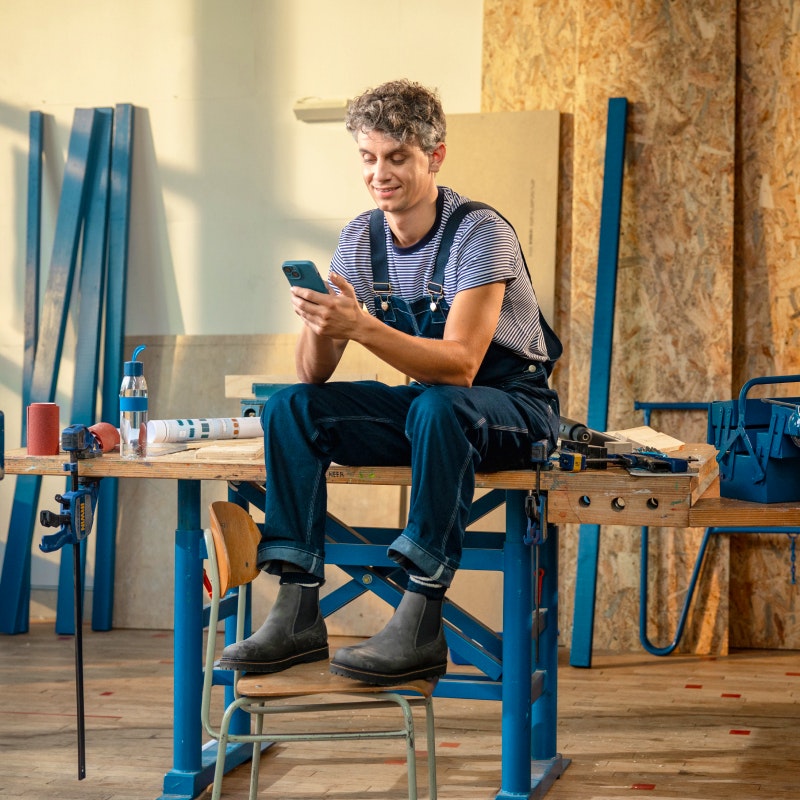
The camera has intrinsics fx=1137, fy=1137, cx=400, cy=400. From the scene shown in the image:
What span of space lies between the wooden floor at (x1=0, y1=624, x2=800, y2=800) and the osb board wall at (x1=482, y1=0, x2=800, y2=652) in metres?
0.32

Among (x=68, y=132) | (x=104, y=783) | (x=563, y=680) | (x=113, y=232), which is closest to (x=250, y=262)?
(x=113, y=232)

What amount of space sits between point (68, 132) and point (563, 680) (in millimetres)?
3248

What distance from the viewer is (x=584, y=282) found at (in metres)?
4.67

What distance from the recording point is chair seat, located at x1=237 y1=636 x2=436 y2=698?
2.25 meters

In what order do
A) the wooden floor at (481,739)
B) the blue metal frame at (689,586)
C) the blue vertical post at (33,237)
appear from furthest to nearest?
the blue vertical post at (33,237) < the blue metal frame at (689,586) < the wooden floor at (481,739)

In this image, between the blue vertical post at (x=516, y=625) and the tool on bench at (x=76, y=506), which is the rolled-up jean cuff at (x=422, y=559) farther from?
the tool on bench at (x=76, y=506)

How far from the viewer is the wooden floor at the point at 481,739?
3072 millimetres

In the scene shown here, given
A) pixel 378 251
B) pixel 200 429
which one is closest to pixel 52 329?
pixel 200 429

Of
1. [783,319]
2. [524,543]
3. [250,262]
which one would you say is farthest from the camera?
[250,262]

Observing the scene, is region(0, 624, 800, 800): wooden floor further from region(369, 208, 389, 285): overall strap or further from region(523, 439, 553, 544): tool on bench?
region(369, 208, 389, 285): overall strap

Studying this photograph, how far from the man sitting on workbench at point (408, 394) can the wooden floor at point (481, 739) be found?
886 millimetres

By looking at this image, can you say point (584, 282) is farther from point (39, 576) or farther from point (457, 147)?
point (39, 576)

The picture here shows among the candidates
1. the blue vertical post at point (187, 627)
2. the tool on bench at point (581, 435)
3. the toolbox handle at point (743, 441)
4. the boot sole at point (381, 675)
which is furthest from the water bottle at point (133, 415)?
the toolbox handle at point (743, 441)

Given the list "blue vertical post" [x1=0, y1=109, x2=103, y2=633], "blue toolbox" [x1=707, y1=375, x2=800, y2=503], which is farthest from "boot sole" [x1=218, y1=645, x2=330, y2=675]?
"blue vertical post" [x1=0, y1=109, x2=103, y2=633]
